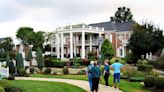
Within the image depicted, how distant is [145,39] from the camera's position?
4628cm

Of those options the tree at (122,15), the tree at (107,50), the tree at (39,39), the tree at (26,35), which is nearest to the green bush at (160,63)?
the tree at (107,50)

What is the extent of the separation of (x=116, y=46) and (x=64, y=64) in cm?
2004

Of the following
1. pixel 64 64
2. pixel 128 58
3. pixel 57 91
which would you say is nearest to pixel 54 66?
pixel 64 64

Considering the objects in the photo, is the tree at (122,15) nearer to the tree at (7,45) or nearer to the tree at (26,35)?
the tree at (26,35)

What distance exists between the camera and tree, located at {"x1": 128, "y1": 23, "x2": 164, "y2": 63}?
4638cm

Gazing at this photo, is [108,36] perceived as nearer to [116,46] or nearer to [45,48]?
[116,46]

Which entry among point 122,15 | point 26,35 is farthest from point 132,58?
point 122,15

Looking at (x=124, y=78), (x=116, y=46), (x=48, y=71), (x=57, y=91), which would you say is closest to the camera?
(x=57, y=91)

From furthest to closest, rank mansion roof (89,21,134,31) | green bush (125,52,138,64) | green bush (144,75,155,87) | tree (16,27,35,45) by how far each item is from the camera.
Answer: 1. tree (16,27,35,45)
2. mansion roof (89,21,134,31)
3. green bush (125,52,138,64)
4. green bush (144,75,155,87)

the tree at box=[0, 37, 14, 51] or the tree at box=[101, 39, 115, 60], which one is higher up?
the tree at box=[0, 37, 14, 51]

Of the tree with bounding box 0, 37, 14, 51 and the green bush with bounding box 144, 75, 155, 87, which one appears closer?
the green bush with bounding box 144, 75, 155, 87

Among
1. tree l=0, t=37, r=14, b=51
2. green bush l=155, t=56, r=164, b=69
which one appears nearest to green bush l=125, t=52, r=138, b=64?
green bush l=155, t=56, r=164, b=69

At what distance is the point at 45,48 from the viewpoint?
84.5 meters

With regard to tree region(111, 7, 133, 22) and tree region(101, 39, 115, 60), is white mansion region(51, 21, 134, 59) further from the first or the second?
tree region(111, 7, 133, 22)
